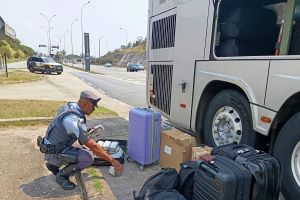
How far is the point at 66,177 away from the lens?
11.9 ft

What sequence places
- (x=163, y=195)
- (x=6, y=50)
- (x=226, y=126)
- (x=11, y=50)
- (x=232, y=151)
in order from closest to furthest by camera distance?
(x=163, y=195), (x=232, y=151), (x=226, y=126), (x=6, y=50), (x=11, y=50)

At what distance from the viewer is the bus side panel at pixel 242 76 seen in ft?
11.0

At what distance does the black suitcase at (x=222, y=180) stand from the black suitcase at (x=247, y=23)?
7.73 ft

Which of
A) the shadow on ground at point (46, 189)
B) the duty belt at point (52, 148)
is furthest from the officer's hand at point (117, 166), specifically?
the duty belt at point (52, 148)

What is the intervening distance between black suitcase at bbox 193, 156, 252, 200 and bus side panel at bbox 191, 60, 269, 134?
107 cm

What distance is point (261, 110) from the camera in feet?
11.0

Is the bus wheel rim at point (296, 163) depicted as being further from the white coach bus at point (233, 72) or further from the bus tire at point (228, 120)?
the bus tire at point (228, 120)

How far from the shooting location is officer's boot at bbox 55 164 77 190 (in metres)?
3.57

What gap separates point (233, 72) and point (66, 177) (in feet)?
7.82

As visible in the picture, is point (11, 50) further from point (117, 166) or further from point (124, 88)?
point (117, 166)

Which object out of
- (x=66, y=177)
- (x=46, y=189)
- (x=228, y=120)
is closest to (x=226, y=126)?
(x=228, y=120)

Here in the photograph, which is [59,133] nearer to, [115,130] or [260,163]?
[260,163]

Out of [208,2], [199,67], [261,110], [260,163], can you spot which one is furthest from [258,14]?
[260,163]

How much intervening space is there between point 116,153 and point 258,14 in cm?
308
